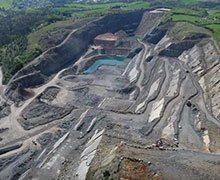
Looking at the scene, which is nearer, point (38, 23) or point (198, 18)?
point (198, 18)

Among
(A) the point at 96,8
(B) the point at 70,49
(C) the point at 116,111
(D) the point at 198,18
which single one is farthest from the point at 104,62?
(A) the point at 96,8

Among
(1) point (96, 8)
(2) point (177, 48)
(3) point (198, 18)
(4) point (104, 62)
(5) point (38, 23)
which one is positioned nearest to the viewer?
(2) point (177, 48)

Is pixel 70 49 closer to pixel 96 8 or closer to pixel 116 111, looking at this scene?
pixel 116 111

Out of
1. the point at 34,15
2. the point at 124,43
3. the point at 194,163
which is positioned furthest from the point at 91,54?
the point at 194,163

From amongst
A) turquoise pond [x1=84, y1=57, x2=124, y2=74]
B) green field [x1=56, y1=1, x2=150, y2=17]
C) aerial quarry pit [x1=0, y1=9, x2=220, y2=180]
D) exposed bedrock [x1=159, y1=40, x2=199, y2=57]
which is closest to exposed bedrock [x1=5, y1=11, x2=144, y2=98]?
aerial quarry pit [x1=0, y1=9, x2=220, y2=180]

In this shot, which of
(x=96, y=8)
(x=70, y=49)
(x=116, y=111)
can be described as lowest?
(x=96, y=8)
